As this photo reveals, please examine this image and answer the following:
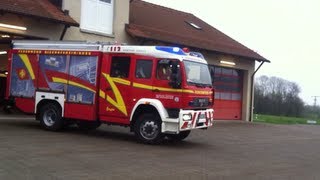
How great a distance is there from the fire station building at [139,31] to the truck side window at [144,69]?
452 centimetres

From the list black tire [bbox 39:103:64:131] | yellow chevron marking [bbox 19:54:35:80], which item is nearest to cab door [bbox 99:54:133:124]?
black tire [bbox 39:103:64:131]

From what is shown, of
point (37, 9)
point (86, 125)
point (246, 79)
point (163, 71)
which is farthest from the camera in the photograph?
point (246, 79)

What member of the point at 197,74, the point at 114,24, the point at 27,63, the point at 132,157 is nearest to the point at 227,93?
the point at 114,24

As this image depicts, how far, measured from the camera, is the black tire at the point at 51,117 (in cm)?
1730

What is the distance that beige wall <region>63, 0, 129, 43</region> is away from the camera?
22.5 m

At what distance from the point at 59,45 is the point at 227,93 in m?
17.2

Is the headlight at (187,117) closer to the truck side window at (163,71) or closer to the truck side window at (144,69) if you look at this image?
the truck side window at (163,71)

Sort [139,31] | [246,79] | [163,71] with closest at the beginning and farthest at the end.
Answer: [163,71]
[139,31]
[246,79]

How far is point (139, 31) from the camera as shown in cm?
2528

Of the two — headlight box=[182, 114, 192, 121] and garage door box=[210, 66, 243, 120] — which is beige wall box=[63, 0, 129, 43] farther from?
headlight box=[182, 114, 192, 121]

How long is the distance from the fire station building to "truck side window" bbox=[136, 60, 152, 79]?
4.52 metres

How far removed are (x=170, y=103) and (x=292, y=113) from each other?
67267 millimetres

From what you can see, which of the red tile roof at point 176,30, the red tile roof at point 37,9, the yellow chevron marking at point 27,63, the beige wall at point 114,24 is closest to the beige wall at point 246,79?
the red tile roof at point 176,30

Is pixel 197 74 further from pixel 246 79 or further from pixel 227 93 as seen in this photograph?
pixel 246 79
